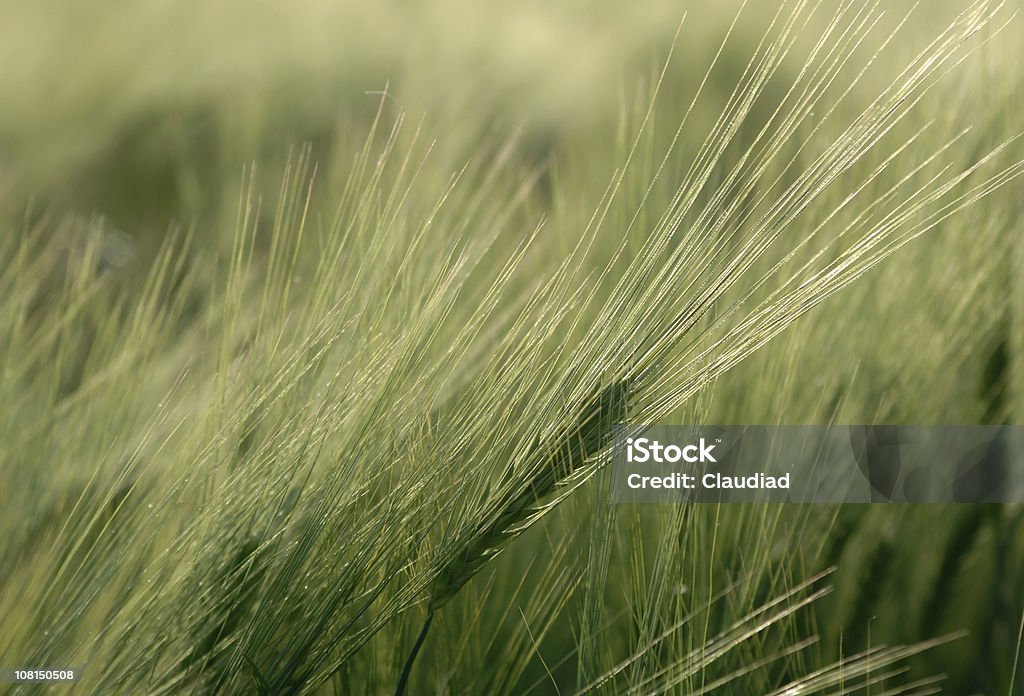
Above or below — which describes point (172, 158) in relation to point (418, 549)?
above

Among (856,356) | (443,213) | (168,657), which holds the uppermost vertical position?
(443,213)

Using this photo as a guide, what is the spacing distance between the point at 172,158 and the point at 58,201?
113mm

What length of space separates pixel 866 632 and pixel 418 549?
0.29 m

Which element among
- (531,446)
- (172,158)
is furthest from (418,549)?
(172,158)

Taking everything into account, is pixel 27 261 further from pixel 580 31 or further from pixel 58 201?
pixel 580 31

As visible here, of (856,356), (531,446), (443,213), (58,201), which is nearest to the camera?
(531,446)

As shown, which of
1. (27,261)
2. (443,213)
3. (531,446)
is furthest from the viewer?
(27,261)

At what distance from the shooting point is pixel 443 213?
659 mm

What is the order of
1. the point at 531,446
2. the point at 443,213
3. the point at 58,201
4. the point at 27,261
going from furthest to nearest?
the point at 58,201, the point at 27,261, the point at 443,213, the point at 531,446

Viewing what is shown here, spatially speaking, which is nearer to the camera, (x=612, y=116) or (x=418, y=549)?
(x=418, y=549)

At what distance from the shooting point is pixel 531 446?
404 mm

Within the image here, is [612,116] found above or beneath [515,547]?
above

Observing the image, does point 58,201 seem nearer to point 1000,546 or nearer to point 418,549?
point 418,549

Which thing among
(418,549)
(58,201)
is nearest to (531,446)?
(418,549)
